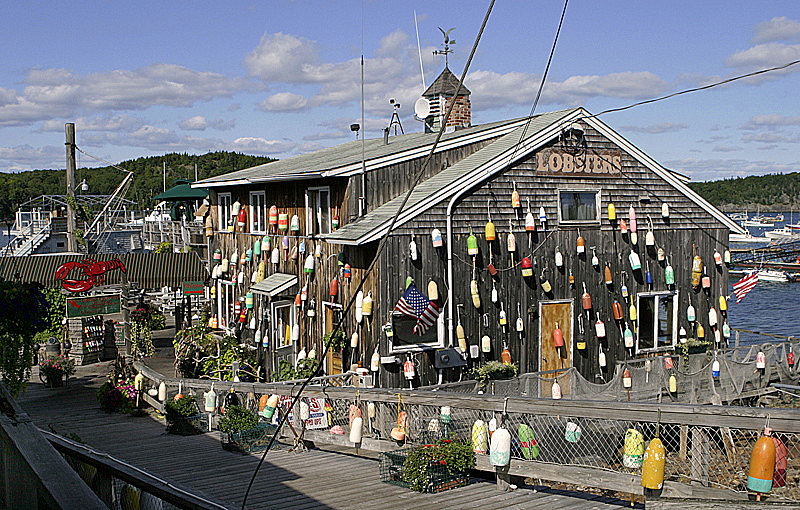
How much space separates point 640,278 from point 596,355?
2.32m

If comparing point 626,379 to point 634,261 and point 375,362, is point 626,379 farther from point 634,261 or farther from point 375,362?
point 375,362

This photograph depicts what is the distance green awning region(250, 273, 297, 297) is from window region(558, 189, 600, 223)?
22.2ft

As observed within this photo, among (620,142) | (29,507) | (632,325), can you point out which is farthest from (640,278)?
(29,507)

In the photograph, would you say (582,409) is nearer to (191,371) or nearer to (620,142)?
(620,142)

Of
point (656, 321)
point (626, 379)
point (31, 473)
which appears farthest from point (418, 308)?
point (31, 473)

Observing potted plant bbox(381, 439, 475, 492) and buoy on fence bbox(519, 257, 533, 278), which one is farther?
buoy on fence bbox(519, 257, 533, 278)

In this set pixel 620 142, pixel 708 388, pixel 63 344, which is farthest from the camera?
pixel 63 344

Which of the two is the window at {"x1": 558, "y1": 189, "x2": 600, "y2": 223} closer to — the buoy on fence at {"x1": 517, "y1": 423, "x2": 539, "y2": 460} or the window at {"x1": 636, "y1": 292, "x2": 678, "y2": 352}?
the window at {"x1": 636, "y1": 292, "x2": 678, "y2": 352}

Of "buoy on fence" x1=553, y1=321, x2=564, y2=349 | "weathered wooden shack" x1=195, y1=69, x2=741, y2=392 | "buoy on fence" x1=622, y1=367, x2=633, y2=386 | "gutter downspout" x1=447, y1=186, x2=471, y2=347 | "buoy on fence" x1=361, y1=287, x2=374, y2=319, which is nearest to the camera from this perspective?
"buoy on fence" x1=361, y1=287, x2=374, y2=319

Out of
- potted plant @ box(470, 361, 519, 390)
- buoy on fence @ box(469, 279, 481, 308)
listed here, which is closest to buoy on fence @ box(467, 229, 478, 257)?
buoy on fence @ box(469, 279, 481, 308)

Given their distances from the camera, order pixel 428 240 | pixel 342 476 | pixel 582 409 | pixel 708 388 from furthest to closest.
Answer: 1. pixel 708 388
2. pixel 428 240
3. pixel 342 476
4. pixel 582 409

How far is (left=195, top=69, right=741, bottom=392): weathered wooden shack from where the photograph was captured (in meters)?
15.5

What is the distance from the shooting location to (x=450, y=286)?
15633 mm

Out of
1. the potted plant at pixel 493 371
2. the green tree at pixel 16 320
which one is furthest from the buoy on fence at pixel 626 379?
the green tree at pixel 16 320
